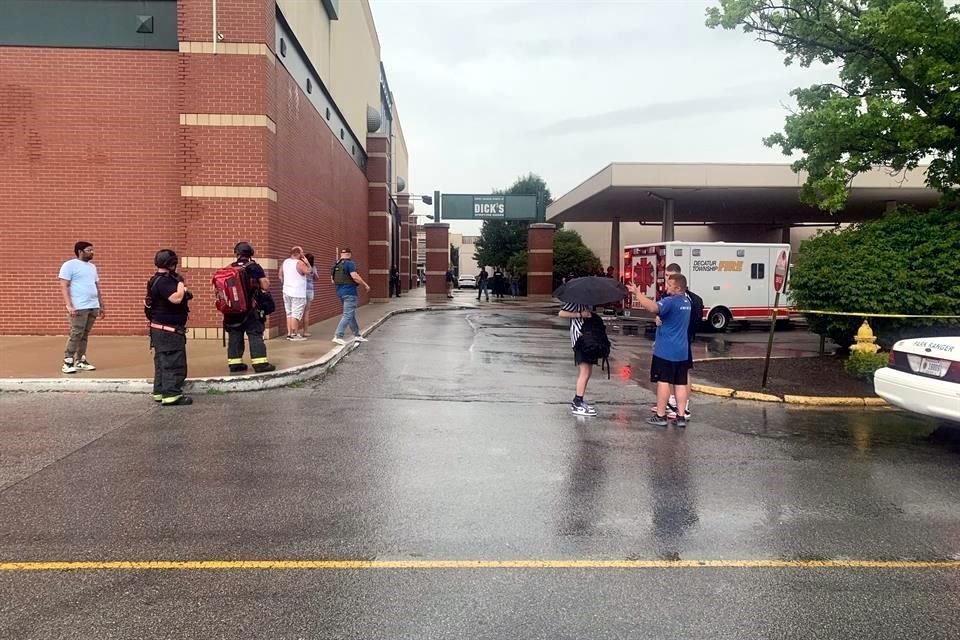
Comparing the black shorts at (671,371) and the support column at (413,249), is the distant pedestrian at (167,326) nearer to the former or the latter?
the black shorts at (671,371)

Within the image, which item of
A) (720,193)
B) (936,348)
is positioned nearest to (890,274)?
(936,348)

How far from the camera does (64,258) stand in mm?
12875

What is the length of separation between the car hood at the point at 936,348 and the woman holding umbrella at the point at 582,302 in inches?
113

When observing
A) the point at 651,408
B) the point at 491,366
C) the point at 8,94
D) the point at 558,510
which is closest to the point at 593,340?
the point at 651,408

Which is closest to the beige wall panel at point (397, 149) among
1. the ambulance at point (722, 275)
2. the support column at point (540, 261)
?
the support column at point (540, 261)

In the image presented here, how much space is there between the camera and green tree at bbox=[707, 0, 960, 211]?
10789mm

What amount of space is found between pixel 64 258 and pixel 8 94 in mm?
2974

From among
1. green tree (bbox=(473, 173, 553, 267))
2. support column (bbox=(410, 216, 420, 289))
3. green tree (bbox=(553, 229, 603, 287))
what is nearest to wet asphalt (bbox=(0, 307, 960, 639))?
green tree (bbox=(553, 229, 603, 287))

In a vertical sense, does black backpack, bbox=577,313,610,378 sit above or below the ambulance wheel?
above

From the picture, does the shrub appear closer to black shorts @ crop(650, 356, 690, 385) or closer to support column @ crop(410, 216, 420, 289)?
black shorts @ crop(650, 356, 690, 385)

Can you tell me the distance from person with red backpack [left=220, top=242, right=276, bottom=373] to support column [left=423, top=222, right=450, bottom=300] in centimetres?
2570

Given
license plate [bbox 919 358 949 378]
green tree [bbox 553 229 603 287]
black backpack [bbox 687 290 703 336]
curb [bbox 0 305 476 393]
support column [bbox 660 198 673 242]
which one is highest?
support column [bbox 660 198 673 242]

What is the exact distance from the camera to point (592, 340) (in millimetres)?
7996

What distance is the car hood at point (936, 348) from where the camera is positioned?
6656 mm
